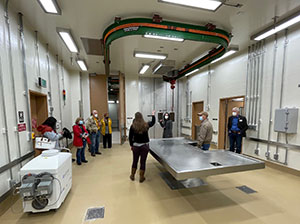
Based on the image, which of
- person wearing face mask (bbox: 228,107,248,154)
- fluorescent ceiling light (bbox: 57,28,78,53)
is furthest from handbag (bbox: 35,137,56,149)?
person wearing face mask (bbox: 228,107,248,154)

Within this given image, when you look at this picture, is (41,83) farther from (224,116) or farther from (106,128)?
(224,116)

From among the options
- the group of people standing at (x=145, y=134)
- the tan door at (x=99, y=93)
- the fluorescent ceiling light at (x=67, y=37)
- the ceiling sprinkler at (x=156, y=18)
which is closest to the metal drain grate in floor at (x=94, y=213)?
the group of people standing at (x=145, y=134)

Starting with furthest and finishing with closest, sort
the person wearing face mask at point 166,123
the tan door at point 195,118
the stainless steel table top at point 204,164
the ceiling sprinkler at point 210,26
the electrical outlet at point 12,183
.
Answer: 1. the tan door at point 195,118
2. the person wearing face mask at point 166,123
3. the ceiling sprinkler at point 210,26
4. the electrical outlet at point 12,183
5. the stainless steel table top at point 204,164

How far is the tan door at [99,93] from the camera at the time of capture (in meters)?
6.88

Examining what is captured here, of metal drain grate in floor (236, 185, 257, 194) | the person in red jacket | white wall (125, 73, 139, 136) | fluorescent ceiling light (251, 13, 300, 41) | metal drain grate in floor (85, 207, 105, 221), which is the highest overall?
fluorescent ceiling light (251, 13, 300, 41)

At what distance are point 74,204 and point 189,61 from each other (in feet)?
18.2

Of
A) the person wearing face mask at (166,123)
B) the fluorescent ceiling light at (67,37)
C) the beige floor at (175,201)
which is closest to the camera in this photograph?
the beige floor at (175,201)

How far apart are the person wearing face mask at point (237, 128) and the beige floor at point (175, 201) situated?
1042mm

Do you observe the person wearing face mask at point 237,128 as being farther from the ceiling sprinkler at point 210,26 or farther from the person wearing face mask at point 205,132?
the ceiling sprinkler at point 210,26

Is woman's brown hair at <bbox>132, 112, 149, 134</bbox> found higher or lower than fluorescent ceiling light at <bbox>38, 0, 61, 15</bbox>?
lower

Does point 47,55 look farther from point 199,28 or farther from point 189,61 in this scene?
point 189,61

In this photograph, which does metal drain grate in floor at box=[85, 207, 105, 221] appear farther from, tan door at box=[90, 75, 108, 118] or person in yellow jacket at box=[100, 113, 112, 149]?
tan door at box=[90, 75, 108, 118]

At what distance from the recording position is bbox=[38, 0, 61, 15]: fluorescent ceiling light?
2282mm

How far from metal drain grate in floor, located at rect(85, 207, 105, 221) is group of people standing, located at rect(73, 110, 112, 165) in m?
2.04
